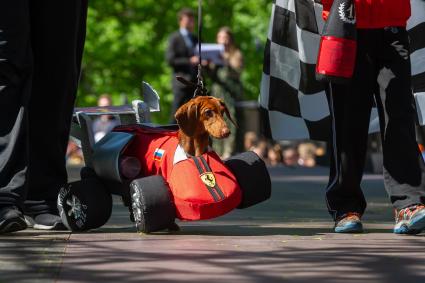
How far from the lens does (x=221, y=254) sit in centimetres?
489

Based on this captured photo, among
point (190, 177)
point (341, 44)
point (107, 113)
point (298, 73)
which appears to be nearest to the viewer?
point (190, 177)

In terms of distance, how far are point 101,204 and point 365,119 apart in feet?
4.79

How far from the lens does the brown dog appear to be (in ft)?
18.6

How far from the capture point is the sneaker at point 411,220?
5.96 metres

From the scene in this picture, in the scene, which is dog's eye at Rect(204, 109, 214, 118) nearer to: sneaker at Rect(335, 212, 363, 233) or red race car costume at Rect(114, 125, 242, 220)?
red race car costume at Rect(114, 125, 242, 220)

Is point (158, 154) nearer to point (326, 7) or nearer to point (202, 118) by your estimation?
point (202, 118)

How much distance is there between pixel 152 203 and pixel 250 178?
60 centimetres

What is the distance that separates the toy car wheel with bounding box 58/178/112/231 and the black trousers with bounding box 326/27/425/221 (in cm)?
125

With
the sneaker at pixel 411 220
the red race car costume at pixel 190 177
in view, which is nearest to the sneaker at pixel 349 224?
the sneaker at pixel 411 220

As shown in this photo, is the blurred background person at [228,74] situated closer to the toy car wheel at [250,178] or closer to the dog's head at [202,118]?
the toy car wheel at [250,178]

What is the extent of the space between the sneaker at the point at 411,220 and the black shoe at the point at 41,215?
1.70 meters

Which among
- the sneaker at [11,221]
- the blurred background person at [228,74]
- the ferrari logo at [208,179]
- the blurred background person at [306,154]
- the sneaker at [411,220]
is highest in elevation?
the ferrari logo at [208,179]

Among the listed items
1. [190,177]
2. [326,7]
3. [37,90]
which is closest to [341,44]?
[326,7]

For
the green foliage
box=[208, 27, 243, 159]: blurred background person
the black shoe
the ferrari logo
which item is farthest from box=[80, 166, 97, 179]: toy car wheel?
the green foliage
